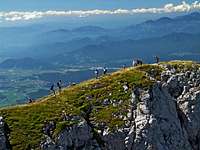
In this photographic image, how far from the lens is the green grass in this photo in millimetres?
92188

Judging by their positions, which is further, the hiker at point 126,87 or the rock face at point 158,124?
the hiker at point 126,87

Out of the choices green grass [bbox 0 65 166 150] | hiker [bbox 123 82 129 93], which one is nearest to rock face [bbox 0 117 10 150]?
green grass [bbox 0 65 166 150]

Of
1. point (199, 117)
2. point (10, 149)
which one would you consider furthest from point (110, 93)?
point (10, 149)

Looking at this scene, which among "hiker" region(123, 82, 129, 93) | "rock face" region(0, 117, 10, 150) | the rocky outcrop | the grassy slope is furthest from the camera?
"hiker" region(123, 82, 129, 93)

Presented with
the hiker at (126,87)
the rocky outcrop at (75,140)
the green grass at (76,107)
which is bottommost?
the rocky outcrop at (75,140)

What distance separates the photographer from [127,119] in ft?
325

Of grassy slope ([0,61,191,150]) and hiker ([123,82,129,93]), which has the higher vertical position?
hiker ([123,82,129,93])

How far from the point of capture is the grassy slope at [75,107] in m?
92.2

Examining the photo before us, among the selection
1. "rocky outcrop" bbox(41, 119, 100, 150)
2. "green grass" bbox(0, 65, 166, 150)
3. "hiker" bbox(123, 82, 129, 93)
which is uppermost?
"hiker" bbox(123, 82, 129, 93)

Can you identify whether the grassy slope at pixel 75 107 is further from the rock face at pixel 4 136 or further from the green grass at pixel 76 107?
the rock face at pixel 4 136

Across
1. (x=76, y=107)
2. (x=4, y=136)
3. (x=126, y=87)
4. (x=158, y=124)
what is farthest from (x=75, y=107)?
(x=158, y=124)

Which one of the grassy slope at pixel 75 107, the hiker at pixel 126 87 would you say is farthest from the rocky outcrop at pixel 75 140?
the hiker at pixel 126 87

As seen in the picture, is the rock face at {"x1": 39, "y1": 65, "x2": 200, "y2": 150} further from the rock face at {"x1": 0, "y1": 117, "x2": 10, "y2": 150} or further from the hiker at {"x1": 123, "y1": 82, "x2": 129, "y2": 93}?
the rock face at {"x1": 0, "y1": 117, "x2": 10, "y2": 150}

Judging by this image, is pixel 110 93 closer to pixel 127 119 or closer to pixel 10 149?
pixel 127 119
